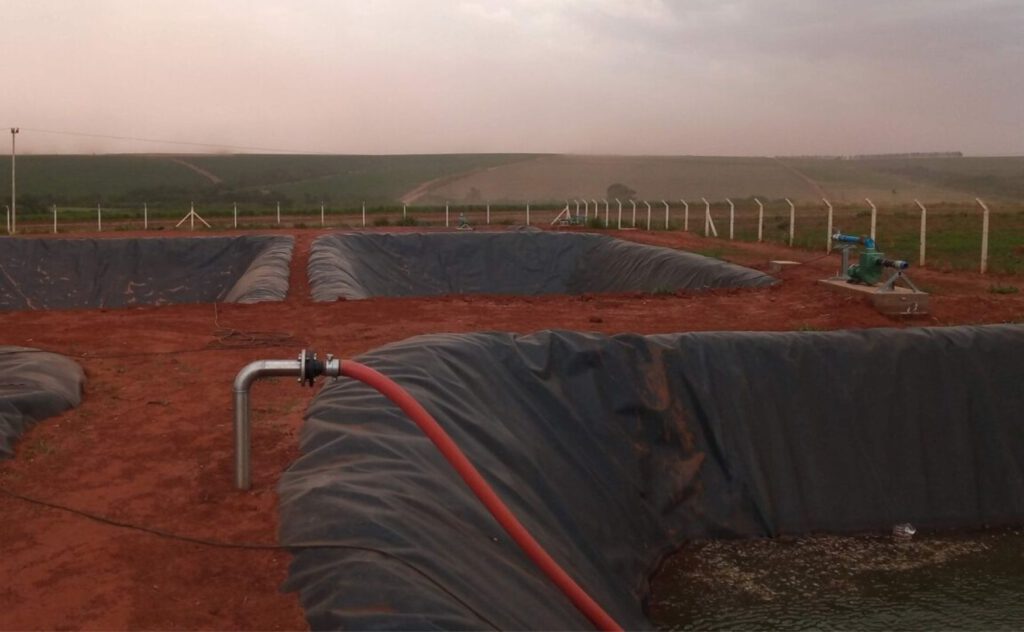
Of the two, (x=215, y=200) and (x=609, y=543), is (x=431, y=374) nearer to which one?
(x=609, y=543)

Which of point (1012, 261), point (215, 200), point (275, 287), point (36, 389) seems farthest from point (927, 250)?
point (215, 200)

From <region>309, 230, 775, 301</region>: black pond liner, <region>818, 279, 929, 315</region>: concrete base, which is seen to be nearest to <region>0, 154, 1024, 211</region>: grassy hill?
<region>309, 230, 775, 301</region>: black pond liner

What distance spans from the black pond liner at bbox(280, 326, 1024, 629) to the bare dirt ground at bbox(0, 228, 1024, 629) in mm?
560

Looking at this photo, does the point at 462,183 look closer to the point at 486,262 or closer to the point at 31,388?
the point at 486,262

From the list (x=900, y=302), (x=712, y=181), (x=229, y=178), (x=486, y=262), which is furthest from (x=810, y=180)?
(x=900, y=302)

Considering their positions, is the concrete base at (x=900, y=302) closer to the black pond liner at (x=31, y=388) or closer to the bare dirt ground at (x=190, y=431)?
the bare dirt ground at (x=190, y=431)

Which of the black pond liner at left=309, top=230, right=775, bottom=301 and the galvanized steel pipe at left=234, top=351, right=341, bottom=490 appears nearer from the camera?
the galvanized steel pipe at left=234, top=351, right=341, bottom=490

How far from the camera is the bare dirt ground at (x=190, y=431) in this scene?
4.06 m

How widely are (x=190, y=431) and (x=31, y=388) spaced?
116 cm

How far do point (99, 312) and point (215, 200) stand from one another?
64.0 metres

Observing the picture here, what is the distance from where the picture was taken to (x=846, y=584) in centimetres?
689

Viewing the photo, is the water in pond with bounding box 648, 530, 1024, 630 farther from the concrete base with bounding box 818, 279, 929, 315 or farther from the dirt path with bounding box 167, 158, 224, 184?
the dirt path with bounding box 167, 158, 224, 184

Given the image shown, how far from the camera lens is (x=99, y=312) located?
460 inches

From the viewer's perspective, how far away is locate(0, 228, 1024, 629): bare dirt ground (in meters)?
4.06
